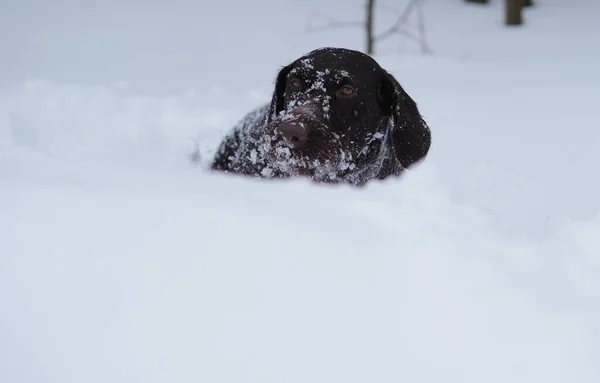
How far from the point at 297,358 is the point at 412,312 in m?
0.40

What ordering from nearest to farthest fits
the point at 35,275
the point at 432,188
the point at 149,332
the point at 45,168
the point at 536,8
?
1. the point at 149,332
2. the point at 35,275
3. the point at 45,168
4. the point at 432,188
5. the point at 536,8

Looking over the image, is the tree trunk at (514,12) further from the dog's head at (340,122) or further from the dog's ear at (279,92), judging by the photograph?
the dog's ear at (279,92)

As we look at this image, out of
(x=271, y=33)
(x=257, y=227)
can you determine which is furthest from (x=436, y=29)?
(x=257, y=227)

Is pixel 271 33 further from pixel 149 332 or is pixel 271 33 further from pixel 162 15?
pixel 149 332

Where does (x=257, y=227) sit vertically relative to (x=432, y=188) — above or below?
above

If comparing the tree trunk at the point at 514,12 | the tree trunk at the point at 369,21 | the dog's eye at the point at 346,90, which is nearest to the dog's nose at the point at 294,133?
the dog's eye at the point at 346,90

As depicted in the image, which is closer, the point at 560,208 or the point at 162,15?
the point at 560,208

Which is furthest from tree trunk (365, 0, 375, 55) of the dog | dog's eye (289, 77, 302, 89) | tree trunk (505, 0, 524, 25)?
dog's eye (289, 77, 302, 89)

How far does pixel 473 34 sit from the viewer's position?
10.8 m

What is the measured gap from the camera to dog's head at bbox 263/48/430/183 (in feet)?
10.9

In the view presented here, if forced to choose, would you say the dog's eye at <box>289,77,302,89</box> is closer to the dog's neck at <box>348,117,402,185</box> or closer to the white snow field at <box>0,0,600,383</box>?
the dog's neck at <box>348,117,402,185</box>

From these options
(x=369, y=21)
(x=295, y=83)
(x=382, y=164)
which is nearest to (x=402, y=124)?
(x=382, y=164)

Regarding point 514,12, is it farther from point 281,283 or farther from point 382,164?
point 281,283

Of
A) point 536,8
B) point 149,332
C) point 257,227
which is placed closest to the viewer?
point 149,332
